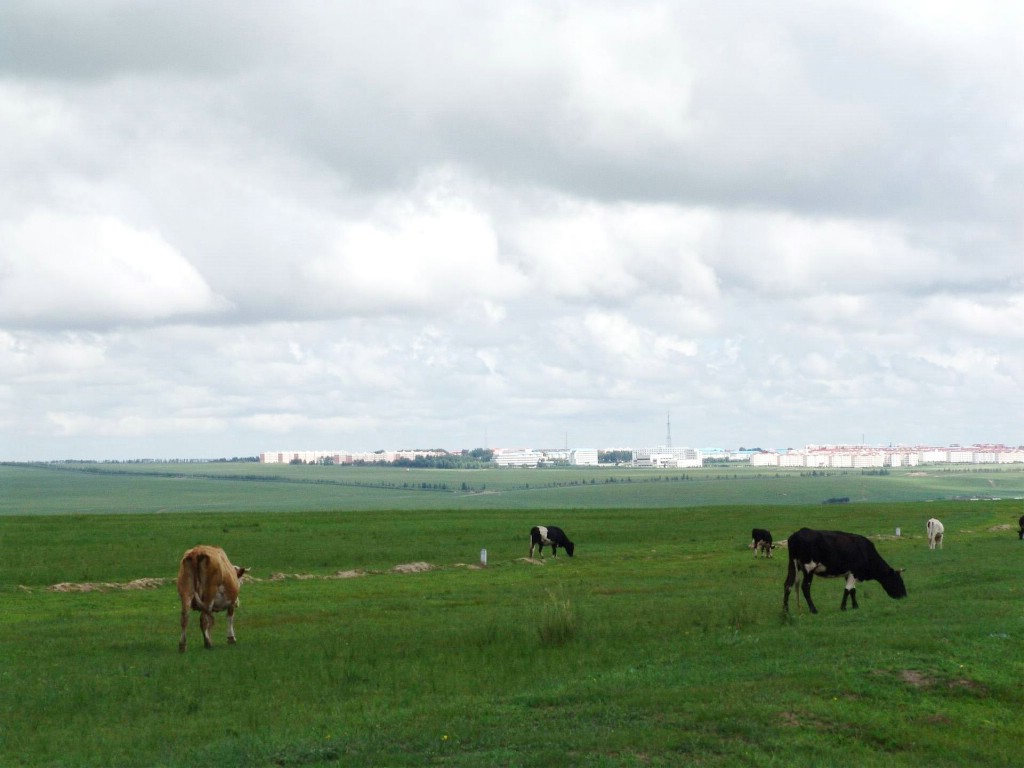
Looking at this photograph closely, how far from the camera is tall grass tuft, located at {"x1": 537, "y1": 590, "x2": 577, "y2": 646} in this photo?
81.7ft

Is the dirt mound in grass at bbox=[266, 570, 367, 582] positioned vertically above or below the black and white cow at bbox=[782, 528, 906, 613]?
below

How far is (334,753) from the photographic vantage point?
1462 cm

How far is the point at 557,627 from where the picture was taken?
82.3 feet

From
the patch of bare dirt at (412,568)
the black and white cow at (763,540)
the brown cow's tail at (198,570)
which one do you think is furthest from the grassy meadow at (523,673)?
the black and white cow at (763,540)

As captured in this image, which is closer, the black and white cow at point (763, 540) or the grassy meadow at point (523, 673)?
the grassy meadow at point (523, 673)

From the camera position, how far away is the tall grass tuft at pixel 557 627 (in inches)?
981

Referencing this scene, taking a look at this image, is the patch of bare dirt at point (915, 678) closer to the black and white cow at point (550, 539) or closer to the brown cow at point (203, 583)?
the brown cow at point (203, 583)

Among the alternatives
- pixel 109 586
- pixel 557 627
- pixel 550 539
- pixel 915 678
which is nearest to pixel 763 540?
pixel 550 539

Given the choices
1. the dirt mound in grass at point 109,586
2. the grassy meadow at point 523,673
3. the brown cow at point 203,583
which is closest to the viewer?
the grassy meadow at point 523,673

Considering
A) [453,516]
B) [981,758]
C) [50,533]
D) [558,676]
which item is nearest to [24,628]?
[558,676]

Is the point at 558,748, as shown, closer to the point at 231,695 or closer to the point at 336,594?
the point at 231,695

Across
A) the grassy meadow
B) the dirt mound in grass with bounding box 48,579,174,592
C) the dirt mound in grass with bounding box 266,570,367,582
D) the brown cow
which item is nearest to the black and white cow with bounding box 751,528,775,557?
the grassy meadow

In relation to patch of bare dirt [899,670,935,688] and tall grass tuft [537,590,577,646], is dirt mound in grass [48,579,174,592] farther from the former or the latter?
patch of bare dirt [899,670,935,688]

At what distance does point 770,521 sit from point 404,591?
61.7 metres
